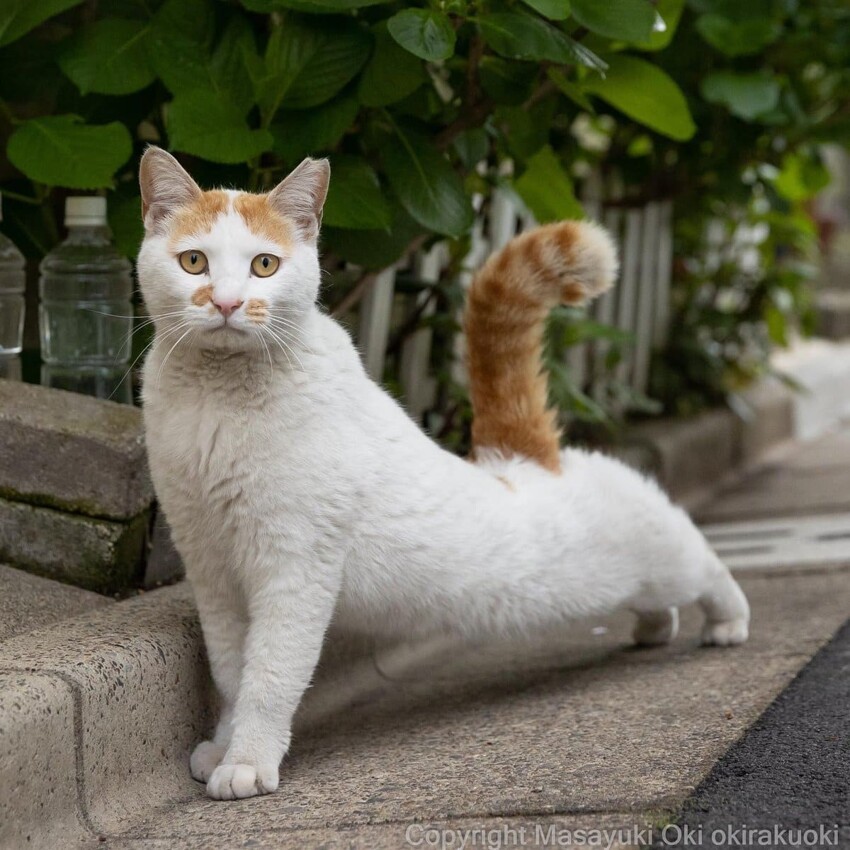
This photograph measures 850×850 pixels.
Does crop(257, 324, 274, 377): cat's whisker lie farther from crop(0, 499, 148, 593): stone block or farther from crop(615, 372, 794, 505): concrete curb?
crop(615, 372, 794, 505): concrete curb

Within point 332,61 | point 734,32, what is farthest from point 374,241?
point 734,32

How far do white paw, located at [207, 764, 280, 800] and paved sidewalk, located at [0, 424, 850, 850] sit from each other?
18mm

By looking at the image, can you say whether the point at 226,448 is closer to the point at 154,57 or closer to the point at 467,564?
the point at 467,564

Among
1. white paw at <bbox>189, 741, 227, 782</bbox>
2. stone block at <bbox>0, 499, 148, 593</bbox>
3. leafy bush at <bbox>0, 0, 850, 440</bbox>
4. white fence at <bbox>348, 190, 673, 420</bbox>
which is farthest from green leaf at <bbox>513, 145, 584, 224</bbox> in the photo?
white paw at <bbox>189, 741, 227, 782</bbox>

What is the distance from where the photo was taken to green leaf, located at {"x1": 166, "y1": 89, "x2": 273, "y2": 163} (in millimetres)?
2254

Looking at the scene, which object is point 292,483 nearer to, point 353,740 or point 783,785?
point 353,740

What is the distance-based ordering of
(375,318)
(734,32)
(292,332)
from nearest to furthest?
(292,332) < (375,318) < (734,32)

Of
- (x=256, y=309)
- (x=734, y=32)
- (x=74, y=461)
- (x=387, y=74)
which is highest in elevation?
(x=734, y=32)

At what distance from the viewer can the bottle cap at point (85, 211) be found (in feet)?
8.33

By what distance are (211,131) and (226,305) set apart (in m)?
0.65

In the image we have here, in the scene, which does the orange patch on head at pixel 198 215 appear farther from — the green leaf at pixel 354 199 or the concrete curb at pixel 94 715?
the concrete curb at pixel 94 715

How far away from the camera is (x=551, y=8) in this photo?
219 cm

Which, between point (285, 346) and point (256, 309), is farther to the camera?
point (285, 346)

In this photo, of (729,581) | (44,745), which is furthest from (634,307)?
(44,745)
